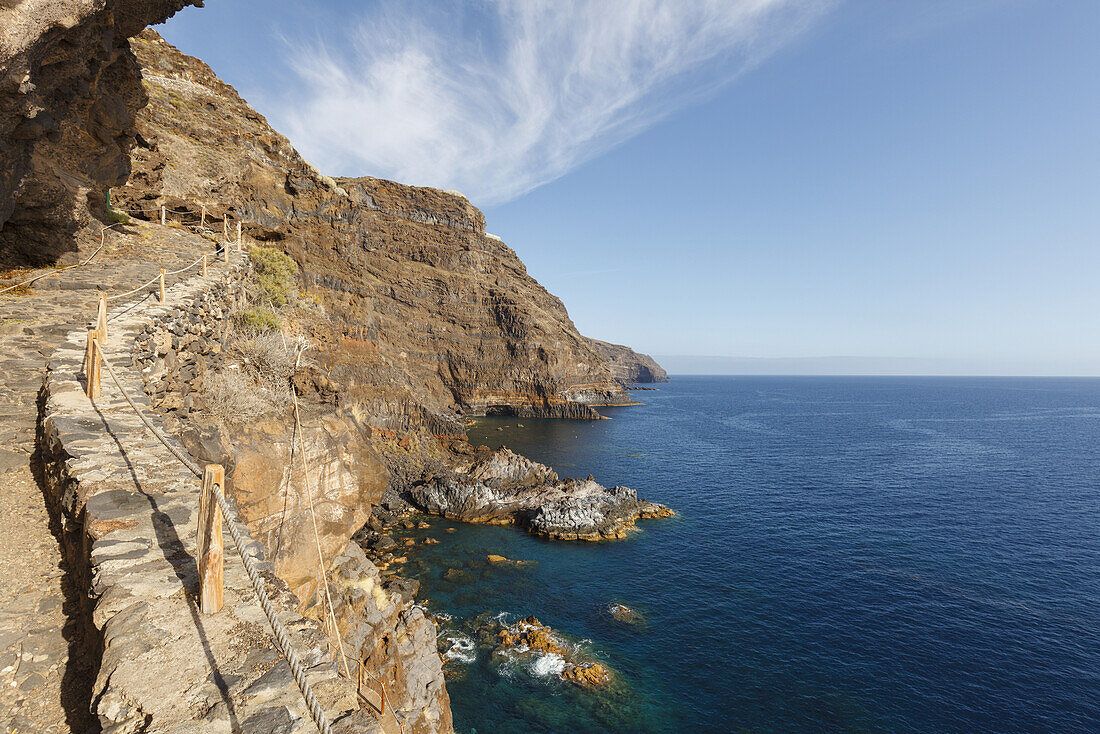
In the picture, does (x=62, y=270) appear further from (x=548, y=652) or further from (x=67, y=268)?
(x=548, y=652)

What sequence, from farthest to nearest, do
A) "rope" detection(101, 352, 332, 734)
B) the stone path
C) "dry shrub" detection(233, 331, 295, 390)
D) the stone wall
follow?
"dry shrub" detection(233, 331, 295, 390), the stone path, the stone wall, "rope" detection(101, 352, 332, 734)

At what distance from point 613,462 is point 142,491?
5215 centimetres

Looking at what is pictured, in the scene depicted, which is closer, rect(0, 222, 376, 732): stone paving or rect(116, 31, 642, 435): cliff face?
rect(0, 222, 376, 732): stone paving

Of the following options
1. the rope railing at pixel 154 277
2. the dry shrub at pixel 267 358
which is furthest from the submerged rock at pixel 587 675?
the rope railing at pixel 154 277

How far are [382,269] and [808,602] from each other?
240 feet

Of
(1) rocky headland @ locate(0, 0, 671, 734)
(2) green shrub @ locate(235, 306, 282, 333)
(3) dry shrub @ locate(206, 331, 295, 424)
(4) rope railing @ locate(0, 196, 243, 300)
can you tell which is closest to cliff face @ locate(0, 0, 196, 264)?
(1) rocky headland @ locate(0, 0, 671, 734)

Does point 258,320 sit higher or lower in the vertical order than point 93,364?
higher

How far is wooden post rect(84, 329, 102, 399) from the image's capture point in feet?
25.8

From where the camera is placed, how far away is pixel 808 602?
26.4 m

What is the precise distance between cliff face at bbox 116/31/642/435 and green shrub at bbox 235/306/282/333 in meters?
9.24

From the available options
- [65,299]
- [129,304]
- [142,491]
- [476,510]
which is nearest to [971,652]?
[476,510]

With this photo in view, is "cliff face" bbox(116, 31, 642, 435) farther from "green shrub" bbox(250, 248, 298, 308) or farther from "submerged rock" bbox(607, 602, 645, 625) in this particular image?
"submerged rock" bbox(607, 602, 645, 625)

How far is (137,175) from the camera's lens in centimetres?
2222

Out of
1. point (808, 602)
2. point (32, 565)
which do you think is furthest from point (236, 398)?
point (808, 602)
